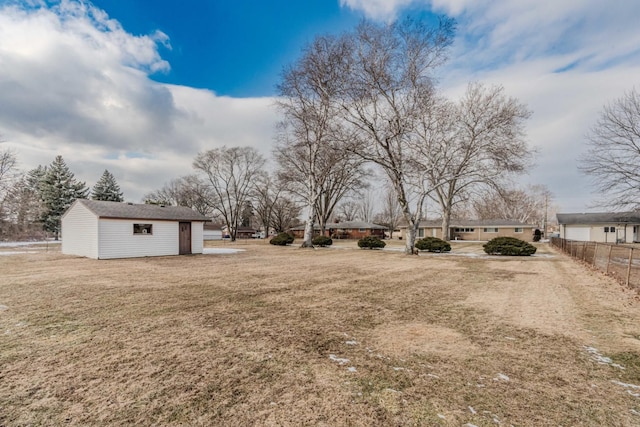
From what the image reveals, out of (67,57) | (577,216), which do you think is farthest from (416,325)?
(577,216)

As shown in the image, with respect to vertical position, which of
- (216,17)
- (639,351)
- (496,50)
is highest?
(216,17)

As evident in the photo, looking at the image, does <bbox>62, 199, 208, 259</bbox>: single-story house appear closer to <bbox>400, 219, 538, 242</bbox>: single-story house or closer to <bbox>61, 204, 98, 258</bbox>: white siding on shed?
<bbox>61, 204, 98, 258</bbox>: white siding on shed

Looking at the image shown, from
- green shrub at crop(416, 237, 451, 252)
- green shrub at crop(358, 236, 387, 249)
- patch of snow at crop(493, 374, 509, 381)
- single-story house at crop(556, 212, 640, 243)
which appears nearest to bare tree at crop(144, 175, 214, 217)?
green shrub at crop(358, 236, 387, 249)

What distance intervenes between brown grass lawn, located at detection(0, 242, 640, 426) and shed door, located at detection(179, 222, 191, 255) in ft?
37.6

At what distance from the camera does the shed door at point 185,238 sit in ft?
60.0

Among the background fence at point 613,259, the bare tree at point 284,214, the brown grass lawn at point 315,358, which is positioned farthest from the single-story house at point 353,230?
the brown grass lawn at point 315,358

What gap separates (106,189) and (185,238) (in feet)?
112

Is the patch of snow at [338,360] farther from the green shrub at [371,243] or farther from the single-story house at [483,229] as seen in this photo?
the single-story house at [483,229]

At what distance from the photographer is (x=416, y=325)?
4.83m

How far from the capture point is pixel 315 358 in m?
3.51

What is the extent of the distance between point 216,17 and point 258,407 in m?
15.6

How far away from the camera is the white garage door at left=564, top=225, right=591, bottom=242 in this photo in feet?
117

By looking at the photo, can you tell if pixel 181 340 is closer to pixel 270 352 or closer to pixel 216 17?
pixel 270 352

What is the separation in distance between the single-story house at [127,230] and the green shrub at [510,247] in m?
18.8
